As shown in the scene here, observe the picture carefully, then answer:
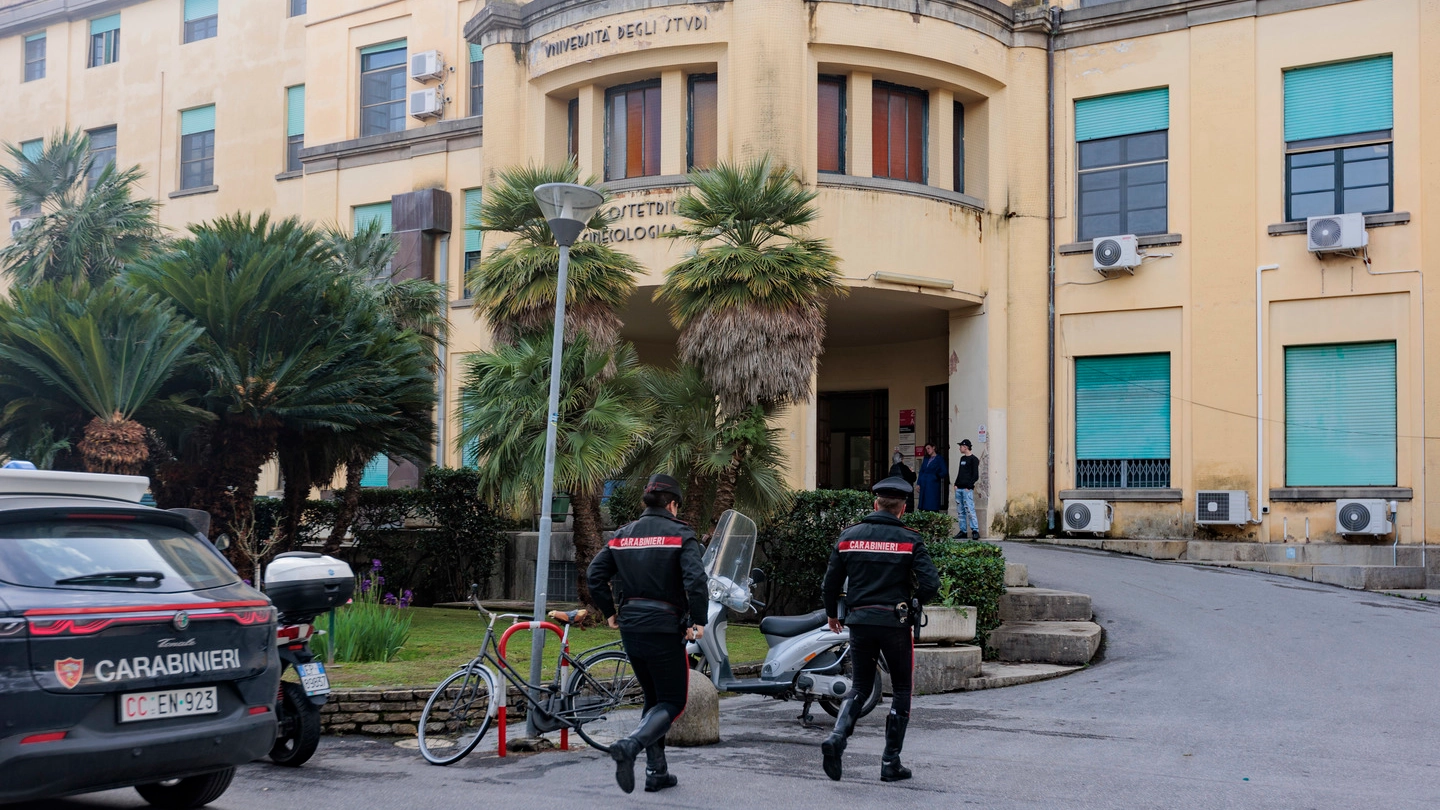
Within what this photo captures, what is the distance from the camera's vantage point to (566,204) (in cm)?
966

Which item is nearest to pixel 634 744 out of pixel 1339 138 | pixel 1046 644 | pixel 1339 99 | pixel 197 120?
pixel 1046 644

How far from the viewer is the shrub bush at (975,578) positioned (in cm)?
1270

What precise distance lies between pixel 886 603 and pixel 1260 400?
570 inches

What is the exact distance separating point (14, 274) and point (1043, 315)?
17764 millimetres

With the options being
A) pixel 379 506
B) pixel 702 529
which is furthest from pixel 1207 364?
pixel 379 506

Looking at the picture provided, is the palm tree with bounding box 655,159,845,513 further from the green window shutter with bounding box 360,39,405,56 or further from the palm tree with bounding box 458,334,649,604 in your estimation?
the green window shutter with bounding box 360,39,405,56

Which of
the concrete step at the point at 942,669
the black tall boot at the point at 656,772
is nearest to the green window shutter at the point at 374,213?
the concrete step at the point at 942,669

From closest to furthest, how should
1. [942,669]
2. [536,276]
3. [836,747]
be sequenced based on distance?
[836,747], [942,669], [536,276]

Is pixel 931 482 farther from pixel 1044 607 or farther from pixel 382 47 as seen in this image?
pixel 382 47

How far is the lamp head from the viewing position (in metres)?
9.58

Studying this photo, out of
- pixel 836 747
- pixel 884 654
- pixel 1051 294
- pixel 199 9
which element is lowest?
pixel 836 747

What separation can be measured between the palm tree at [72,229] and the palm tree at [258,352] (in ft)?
21.2

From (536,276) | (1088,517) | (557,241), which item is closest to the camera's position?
(557,241)

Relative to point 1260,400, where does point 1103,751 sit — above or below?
below
